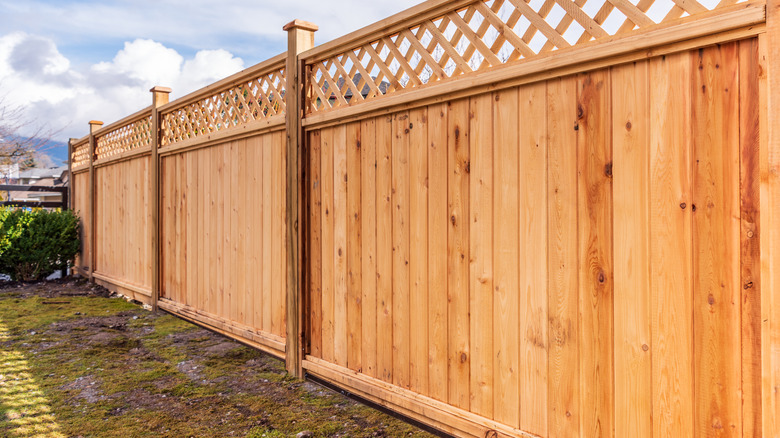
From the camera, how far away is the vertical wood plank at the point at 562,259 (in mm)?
2029

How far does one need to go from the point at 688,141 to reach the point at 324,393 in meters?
2.44

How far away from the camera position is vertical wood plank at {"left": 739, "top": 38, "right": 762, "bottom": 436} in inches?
62.4

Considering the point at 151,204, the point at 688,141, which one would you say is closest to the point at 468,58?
the point at 688,141

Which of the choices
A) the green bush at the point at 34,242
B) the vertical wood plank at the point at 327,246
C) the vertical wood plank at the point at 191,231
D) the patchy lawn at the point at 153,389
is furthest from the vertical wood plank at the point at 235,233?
the green bush at the point at 34,242

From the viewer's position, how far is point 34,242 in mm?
7629

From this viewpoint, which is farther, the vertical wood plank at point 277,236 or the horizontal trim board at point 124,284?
the horizontal trim board at point 124,284

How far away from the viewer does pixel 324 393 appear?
3229 mm

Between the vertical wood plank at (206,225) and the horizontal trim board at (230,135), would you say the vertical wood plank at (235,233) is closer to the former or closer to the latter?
the horizontal trim board at (230,135)

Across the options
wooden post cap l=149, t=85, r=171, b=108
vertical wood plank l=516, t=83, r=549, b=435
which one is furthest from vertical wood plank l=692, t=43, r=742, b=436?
wooden post cap l=149, t=85, r=171, b=108

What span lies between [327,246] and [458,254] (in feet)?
3.65

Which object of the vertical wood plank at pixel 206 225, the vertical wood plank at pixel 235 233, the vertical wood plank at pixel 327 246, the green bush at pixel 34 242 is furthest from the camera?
the green bush at pixel 34 242

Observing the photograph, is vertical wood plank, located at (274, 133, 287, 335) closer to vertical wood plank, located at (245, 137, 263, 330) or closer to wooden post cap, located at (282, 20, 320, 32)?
vertical wood plank, located at (245, 137, 263, 330)

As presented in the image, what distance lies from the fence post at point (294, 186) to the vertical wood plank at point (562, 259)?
1.84 m

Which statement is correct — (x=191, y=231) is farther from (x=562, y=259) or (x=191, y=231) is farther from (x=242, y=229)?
(x=562, y=259)
